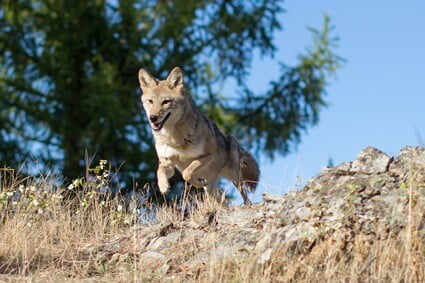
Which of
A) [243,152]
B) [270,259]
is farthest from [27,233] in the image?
[243,152]

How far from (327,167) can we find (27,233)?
3011 mm

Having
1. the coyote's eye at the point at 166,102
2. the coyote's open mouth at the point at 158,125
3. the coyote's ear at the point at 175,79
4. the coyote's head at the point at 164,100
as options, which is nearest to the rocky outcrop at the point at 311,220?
the coyote's open mouth at the point at 158,125

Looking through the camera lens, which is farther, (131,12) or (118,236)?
(131,12)

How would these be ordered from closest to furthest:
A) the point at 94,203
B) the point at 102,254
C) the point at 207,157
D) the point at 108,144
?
the point at 102,254 → the point at 94,203 → the point at 207,157 → the point at 108,144

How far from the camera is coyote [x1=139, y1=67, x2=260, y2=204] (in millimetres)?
10219

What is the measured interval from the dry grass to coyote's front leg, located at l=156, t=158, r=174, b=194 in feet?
3.21

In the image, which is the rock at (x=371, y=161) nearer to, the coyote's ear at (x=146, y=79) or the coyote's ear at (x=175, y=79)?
the coyote's ear at (x=175, y=79)

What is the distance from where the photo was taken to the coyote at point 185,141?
10.2m

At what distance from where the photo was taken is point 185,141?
10328 mm

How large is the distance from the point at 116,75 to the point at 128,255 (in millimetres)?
12601

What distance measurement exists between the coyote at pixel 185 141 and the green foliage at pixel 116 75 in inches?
298

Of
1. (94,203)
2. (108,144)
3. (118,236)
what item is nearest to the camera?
(118,236)

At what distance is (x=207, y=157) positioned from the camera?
1036 cm

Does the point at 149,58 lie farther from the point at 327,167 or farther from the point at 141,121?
the point at 327,167
